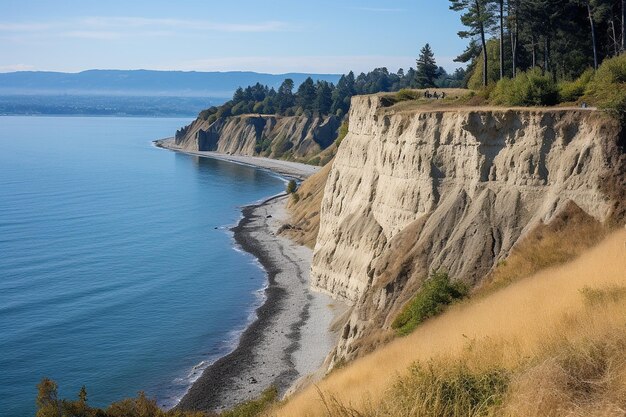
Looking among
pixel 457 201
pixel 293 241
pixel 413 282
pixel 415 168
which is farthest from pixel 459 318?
pixel 293 241

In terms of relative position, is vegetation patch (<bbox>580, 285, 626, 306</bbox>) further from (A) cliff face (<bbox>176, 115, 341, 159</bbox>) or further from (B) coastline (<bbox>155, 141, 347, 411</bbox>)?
(A) cliff face (<bbox>176, 115, 341, 159</bbox>)

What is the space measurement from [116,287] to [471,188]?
30.1m

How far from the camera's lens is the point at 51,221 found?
261 feet

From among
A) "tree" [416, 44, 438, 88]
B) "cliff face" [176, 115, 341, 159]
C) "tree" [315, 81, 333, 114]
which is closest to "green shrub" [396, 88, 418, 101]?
"tree" [416, 44, 438, 88]

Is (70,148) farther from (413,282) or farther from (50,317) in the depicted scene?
(413,282)

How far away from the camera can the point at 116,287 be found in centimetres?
5375

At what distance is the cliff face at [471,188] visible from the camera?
30.8 meters

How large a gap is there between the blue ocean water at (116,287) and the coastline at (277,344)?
3.89 ft

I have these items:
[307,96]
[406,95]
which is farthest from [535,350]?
[307,96]

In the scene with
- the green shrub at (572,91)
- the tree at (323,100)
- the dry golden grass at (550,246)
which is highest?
the tree at (323,100)

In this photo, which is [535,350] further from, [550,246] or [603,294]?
[550,246]

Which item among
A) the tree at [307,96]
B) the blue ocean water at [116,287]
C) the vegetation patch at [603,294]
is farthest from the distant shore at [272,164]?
the vegetation patch at [603,294]

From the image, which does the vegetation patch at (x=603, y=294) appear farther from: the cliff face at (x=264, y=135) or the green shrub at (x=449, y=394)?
the cliff face at (x=264, y=135)

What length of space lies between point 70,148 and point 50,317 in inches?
5812
